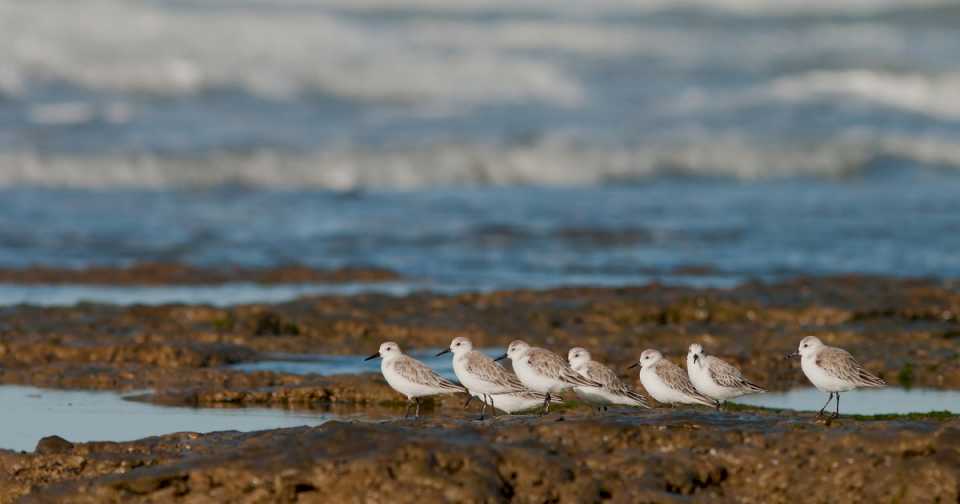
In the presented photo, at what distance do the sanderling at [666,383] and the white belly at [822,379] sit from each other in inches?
29.6

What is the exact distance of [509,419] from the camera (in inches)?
378

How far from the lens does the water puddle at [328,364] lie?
1383 centimetres

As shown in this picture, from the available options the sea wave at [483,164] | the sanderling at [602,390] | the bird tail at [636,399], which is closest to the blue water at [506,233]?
the sea wave at [483,164]

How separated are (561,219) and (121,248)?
851cm

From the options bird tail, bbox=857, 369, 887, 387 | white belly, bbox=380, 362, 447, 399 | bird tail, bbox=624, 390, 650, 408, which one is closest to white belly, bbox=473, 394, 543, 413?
white belly, bbox=380, 362, 447, 399

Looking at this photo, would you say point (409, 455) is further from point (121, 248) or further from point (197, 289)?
point (121, 248)

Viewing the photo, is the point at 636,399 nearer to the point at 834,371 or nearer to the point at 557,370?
the point at 557,370

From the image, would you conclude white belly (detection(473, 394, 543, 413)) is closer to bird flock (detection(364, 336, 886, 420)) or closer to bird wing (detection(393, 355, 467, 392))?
bird flock (detection(364, 336, 886, 420))

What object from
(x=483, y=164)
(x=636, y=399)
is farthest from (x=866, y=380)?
(x=483, y=164)

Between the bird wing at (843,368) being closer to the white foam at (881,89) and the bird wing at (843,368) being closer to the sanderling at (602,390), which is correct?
the sanderling at (602,390)

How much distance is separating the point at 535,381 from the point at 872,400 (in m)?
3.66

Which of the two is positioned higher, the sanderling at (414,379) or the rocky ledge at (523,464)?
the sanderling at (414,379)

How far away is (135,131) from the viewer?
44719 mm

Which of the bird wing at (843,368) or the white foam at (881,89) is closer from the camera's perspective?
the bird wing at (843,368)
